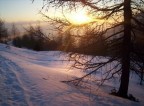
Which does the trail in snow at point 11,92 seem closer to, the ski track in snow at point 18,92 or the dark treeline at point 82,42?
the ski track in snow at point 18,92

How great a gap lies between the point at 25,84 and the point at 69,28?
3.08 metres

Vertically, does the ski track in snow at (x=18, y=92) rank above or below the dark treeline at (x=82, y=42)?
below

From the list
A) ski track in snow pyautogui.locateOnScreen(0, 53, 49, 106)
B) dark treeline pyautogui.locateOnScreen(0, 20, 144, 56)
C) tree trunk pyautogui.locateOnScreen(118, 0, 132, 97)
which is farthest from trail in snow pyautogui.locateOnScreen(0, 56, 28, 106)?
tree trunk pyautogui.locateOnScreen(118, 0, 132, 97)

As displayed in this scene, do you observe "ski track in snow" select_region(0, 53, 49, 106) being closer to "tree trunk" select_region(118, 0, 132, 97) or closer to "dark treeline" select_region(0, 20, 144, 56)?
"dark treeline" select_region(0, 20, 144, 56)

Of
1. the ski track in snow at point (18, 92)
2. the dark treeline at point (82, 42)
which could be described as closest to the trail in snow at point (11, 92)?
the ski track in snow at point (18, 92)

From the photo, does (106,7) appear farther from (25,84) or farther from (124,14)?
(25,84)

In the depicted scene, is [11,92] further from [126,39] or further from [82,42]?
[126,39]

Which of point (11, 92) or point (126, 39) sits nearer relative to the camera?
point (11, 92)

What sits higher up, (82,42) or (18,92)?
(82,42)

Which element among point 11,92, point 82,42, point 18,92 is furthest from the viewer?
point 82,42

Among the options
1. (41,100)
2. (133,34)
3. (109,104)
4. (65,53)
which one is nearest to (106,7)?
(133,34)

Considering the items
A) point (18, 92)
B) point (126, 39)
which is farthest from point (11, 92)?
point (126, 39)

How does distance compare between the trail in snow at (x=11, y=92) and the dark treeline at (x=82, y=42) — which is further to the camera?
the dark treeline at (x=82, y=42)

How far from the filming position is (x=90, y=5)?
1159 cm
